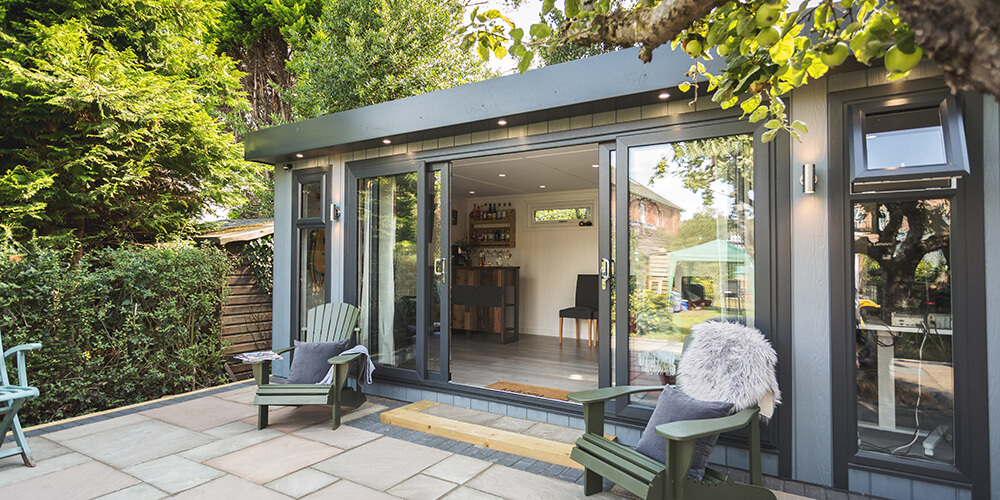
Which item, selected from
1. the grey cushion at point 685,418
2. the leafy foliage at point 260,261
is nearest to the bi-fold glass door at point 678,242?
the grey cushion at point 685,418

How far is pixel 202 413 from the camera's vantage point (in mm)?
4074

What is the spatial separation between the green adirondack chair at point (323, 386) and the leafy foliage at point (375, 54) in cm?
630

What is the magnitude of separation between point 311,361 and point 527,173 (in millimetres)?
3536

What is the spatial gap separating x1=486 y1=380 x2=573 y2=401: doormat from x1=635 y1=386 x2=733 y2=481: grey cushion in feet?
4.22

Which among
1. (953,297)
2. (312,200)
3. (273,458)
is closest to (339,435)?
(273,458)

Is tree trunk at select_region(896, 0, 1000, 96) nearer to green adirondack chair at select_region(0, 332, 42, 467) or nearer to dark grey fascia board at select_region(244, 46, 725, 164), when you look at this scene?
dark grey fascia board at select_region(244, 46, 725, 164)

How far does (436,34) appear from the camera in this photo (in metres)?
9.89

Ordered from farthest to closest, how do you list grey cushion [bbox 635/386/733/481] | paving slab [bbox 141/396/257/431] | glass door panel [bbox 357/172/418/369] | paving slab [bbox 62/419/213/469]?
1. glass door panel [bbox 357/172/418/369]
2. paving slab [bbox 141/396/257/431]
3. paving slab [bbox 62/419/213/469]
4. grey cushion [bbox 635/386/733/481]

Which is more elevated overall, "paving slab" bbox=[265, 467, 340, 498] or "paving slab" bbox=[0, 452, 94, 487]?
"paving slab" bbox=[0, 452, 94, 487]

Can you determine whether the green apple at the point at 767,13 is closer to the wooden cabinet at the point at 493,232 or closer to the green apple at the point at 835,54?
the green apple at the point at 835,54

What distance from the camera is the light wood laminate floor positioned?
15.7 feet

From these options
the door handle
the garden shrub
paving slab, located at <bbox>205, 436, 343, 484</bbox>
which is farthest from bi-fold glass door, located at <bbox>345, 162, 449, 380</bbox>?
the garden shrub

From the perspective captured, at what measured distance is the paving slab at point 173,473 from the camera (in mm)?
2691

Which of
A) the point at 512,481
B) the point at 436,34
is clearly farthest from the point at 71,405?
the point at 436,34
